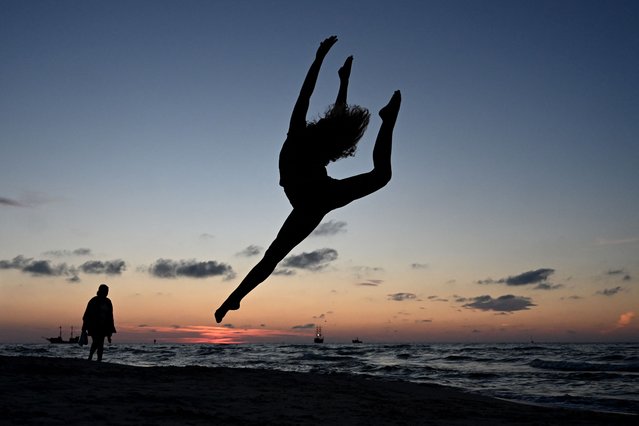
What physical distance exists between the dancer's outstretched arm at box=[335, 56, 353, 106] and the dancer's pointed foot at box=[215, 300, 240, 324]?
1.75m

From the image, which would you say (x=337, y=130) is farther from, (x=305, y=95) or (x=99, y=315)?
(x=99, y=315)

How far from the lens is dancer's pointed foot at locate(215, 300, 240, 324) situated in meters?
3.92

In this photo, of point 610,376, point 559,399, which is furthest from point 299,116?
point 610,376

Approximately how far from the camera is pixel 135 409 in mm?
5117

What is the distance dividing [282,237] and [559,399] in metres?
11.7

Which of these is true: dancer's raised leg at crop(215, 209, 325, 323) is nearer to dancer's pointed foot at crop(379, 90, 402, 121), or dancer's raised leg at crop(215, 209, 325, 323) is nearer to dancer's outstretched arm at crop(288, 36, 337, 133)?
dancer's outstretched arm at crop(288, 36, 337, 133)

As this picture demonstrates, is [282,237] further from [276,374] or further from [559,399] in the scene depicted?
[559,399]

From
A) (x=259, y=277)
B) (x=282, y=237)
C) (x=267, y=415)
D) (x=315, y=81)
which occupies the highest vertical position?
(x=315, y=81)

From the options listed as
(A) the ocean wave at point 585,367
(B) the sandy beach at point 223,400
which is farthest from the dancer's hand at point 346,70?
(A) the ocean wave at point 585,367

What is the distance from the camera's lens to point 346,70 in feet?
14.5

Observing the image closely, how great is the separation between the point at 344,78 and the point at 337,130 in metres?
0.87

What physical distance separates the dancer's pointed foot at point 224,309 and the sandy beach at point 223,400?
4.42 feet

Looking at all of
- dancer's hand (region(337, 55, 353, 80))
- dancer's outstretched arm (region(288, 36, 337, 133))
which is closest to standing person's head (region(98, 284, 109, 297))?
dancer's hand (region(337, 55, 353, 80))

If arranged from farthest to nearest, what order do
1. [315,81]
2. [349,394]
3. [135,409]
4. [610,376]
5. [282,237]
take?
1. [610,376]
2. [349,394]
3. [135,409]
4. [282,237]
5. [315,81]
